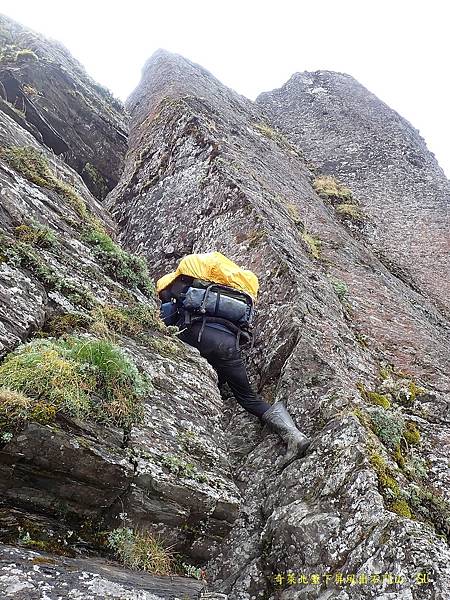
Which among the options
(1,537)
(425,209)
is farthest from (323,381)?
(425,209)

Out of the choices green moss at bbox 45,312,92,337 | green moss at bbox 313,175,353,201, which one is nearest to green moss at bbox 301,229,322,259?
green moss at bbox 313,175,353,201

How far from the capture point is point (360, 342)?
412 inches

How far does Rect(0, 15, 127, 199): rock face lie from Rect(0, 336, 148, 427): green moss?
1065cm

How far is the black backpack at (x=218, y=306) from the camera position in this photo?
8.41 meters

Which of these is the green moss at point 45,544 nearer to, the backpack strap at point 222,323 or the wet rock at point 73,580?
the wet rock at point 73,580

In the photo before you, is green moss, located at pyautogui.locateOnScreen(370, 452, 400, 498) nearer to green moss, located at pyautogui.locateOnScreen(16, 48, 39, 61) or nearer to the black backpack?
the black backpack

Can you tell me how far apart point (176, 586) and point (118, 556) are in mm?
634

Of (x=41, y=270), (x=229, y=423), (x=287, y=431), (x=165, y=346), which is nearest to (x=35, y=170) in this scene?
(x=41, y=270)

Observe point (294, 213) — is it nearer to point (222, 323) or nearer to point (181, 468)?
point (222, 323)

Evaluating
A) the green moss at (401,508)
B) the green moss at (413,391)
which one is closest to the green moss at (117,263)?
the green moss at (413,391)

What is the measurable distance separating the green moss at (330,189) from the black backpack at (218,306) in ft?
43.9

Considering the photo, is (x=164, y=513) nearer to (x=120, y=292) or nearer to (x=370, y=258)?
(x=120, y=292)

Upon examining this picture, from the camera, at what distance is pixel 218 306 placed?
330 inches

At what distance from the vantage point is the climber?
8.41 m
